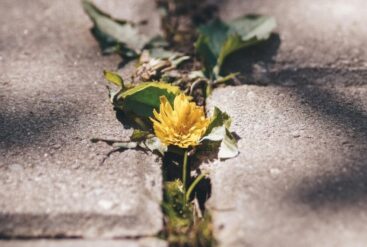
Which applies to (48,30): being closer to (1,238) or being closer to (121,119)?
(121,119)

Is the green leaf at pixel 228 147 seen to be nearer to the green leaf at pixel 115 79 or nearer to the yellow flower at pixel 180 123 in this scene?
the yellow flower at pixel 180 123

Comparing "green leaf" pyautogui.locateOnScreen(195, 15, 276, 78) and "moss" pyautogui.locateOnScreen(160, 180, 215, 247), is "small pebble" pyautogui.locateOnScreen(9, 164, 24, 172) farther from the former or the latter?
"green leaf" pyautogui.locateOnScreen(195, 15, 276, 78)

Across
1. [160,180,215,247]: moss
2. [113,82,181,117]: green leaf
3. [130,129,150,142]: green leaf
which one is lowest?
[160,180,215,247]: moss

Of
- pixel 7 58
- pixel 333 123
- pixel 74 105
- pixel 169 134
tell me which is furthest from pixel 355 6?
pixel 7 58

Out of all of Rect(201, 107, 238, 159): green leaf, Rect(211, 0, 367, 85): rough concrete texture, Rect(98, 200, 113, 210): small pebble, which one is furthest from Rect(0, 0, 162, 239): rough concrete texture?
Rect(211, 0, 367, 85): rough concrete texture

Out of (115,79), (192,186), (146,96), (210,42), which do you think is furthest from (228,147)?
(210,42)

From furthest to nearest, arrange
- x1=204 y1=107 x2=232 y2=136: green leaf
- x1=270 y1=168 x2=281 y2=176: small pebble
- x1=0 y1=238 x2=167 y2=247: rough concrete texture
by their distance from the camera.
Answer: x1=204 y1=107 x2=232 y2=136: green leaf < x1=270 y1=168 x2=281 y2=176: small pebble < x1=0 y1=238 x2=167 y2=247: rough concrete texture

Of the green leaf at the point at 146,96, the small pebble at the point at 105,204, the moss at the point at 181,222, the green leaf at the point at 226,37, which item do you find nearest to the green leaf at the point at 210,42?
the green leaf at the point at 226,37

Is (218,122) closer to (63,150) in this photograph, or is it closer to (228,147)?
(228,147)
